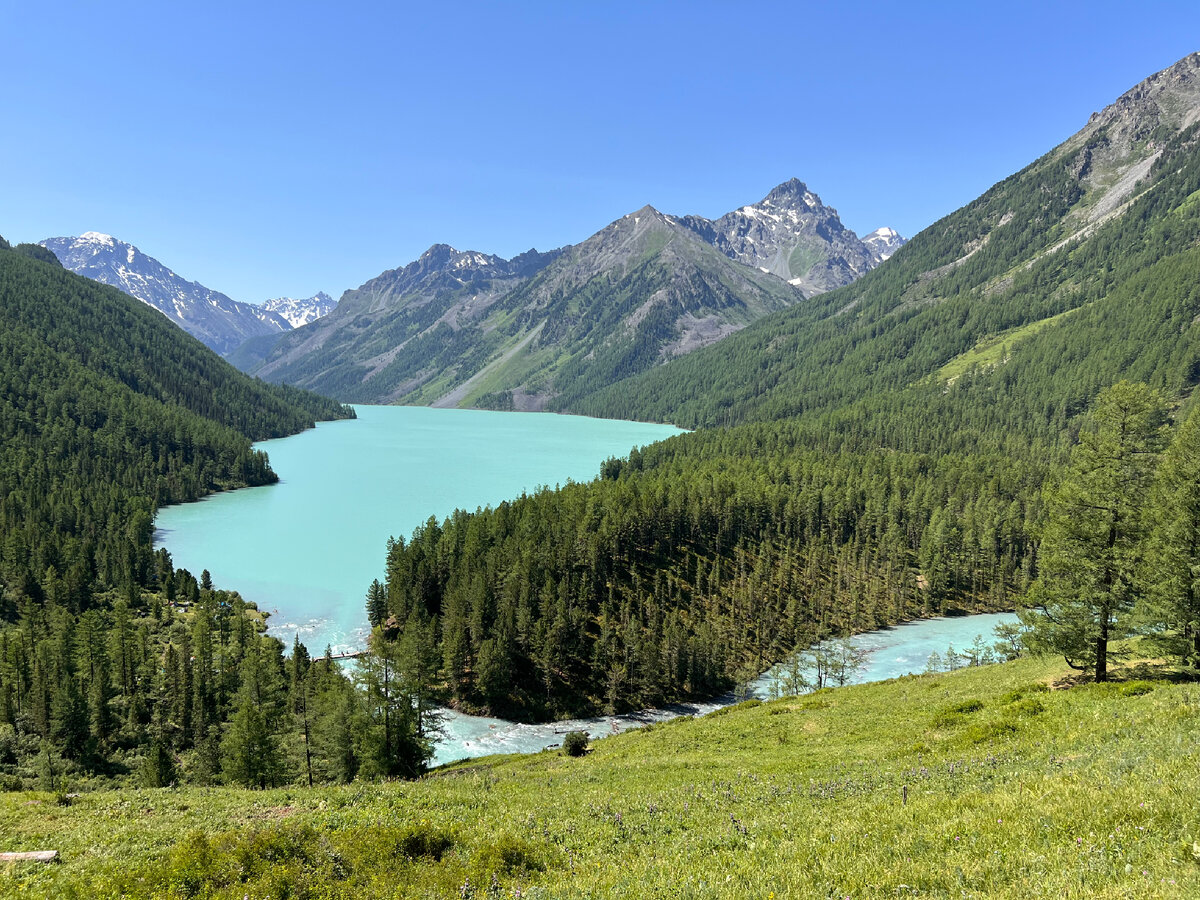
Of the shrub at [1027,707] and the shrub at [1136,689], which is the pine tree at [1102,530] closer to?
the shrub at [1136,689]

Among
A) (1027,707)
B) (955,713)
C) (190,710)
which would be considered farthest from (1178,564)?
(190,710)

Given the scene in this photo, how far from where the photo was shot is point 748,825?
1778 centimetres

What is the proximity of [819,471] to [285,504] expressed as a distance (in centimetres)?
16853

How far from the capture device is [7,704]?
61.8 m

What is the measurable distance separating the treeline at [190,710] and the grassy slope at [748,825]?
18.9m

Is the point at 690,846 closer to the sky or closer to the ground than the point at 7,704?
closer to the sky

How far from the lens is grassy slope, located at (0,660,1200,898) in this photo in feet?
39.2

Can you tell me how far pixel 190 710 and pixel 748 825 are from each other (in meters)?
73.6

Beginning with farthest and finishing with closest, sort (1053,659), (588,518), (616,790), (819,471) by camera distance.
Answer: (819,471) → (588,518) → (1053,659) → (616,790)

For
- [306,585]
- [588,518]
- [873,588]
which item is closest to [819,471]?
[873,588]

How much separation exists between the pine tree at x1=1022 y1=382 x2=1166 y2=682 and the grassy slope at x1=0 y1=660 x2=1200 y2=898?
4706mm

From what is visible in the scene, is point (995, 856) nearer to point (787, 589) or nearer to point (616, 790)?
point (616, 790)

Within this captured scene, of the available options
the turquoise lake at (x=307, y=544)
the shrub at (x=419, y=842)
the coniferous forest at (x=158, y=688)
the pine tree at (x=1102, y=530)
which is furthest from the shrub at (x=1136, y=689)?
the turquoise lake at (x=307, y=544)

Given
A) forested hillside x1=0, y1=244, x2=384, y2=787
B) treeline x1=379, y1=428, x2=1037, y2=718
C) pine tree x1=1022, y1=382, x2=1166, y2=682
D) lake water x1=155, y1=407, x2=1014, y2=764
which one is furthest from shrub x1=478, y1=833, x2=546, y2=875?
treeline x1=379, y1=428, x2=1037, y2=718
